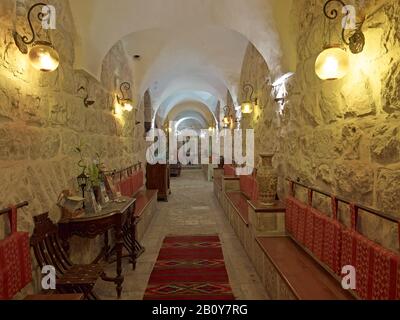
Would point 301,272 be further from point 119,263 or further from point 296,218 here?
point 119,263

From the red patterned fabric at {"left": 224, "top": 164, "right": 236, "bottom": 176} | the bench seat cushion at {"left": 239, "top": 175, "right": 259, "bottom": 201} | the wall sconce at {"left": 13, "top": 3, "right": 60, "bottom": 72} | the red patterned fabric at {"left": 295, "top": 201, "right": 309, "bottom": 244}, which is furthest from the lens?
the red patterned fabric at {"left": 224, "top": 164, "right": 236, "bottom": 176}

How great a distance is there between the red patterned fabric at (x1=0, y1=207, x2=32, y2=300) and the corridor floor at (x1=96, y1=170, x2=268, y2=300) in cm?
104

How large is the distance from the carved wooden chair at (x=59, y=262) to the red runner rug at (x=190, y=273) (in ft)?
2.00

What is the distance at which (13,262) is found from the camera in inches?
67.6

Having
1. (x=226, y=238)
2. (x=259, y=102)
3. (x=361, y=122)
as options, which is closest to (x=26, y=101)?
(x=361, y=122)

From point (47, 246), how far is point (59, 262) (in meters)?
0.19

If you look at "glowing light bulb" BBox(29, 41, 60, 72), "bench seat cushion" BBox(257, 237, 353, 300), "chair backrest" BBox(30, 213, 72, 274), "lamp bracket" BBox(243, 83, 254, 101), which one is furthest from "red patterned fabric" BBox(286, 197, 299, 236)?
"lamp bracket" BBox(243, 83, 254, 101)

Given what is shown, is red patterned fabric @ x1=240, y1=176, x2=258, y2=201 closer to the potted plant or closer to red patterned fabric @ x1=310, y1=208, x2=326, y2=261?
red patterned fabric @ x1=310, y1=208, x2=326, y2=261

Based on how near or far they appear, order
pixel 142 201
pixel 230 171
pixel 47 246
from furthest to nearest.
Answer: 1. pixel 230 171
2. pixel 142 201
3. pixel 47 246

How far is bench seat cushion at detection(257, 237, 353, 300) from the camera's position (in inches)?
72.9

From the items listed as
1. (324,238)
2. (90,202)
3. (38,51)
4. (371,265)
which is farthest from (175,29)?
(371,265)
